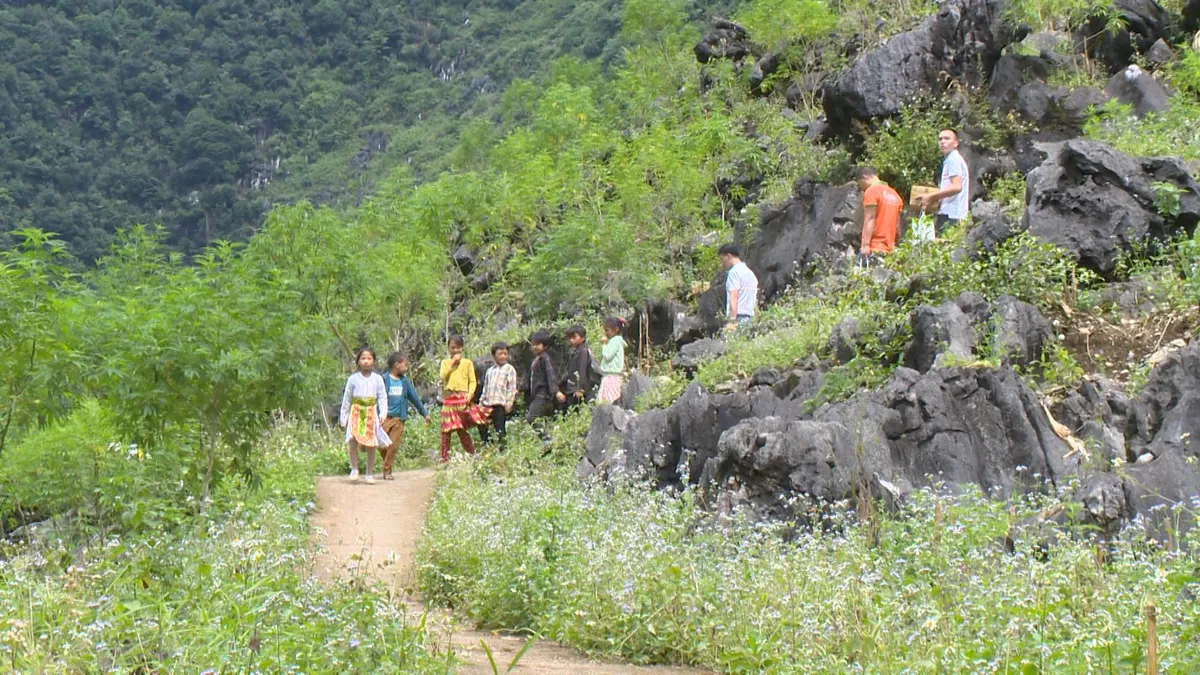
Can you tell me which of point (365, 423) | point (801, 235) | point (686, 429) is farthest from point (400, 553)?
point (801, 235)

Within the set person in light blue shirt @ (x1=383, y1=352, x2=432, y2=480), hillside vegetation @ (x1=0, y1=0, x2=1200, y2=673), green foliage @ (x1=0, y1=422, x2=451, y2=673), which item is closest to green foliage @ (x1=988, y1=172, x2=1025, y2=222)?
hillside vegetation @ (x1=0, y1=0, x2=1200, y2=673)

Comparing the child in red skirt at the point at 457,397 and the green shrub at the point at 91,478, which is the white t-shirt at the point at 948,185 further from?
the green shrub at the point at 91,478

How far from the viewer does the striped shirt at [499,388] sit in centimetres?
1443

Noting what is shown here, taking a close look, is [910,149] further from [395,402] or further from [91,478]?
[91,478]

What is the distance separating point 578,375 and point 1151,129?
649 centimetres

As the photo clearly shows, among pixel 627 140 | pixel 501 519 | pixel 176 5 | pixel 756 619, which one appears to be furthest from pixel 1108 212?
pixel 176 5

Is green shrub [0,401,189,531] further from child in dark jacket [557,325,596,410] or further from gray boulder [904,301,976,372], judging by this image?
child in dark jacket [557,325,596,410]

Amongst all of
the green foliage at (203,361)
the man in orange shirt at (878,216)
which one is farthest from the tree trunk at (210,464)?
the man in orange shirt at (878,216)

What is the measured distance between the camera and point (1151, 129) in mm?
12891

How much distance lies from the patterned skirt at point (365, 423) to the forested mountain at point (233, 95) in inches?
2288

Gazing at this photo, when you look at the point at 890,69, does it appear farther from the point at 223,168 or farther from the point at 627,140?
the point at 223,168

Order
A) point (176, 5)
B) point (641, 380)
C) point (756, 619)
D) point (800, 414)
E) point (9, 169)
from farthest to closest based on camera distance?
point (176, 5)
point (9, 169)
point (641, 380)
point (800, 414)
point (756, 619)

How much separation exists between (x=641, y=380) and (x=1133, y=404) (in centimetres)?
537

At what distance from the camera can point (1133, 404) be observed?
773 centimetres
